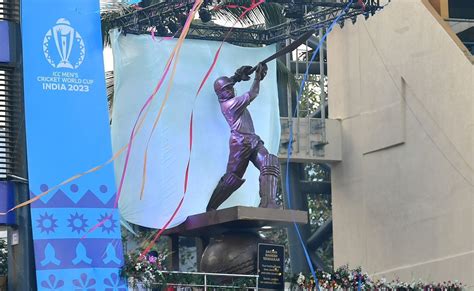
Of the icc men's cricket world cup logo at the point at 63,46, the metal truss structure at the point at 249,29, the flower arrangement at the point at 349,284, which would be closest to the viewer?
the icc men's cricket world cup logo at the point at 63,46

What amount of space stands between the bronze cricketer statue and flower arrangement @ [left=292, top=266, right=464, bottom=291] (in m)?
2.24

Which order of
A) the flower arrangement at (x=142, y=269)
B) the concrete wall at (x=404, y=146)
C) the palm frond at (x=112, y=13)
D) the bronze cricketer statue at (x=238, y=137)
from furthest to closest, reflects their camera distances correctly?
1. the concrete wall at (x=404, y=146)
2. the palm frond at (x=112, y=13)
3. the bronze cricketer statue at (x=238, y=137)
4. the flower arrangement at (x=142, y=269)

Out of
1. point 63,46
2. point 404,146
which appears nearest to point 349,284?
point 404,146

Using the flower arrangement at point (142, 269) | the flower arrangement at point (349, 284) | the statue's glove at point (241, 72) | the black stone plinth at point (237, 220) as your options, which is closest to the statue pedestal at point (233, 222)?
the black stone plinth at point (237, 220)

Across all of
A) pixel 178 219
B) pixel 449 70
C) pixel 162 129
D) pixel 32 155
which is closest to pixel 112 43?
pixel 162 129

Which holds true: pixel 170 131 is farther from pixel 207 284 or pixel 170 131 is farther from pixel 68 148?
pixel 68 148

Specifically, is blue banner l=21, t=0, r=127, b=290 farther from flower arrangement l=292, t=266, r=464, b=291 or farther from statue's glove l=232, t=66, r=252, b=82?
flower arrangement l=292, t=266, r=464, b=291

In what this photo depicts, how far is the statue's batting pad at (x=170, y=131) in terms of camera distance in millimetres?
25953

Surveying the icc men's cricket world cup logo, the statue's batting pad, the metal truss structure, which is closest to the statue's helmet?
the statue's batting pad

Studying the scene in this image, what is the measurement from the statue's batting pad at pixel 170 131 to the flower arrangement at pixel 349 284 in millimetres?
2567

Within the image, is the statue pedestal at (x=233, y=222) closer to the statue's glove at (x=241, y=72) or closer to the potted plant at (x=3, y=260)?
the statue's glove at (x=241, y=72)

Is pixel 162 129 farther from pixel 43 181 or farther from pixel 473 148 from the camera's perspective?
pixel 473 148

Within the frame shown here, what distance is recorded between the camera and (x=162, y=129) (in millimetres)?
26297

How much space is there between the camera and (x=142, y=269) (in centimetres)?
2303
